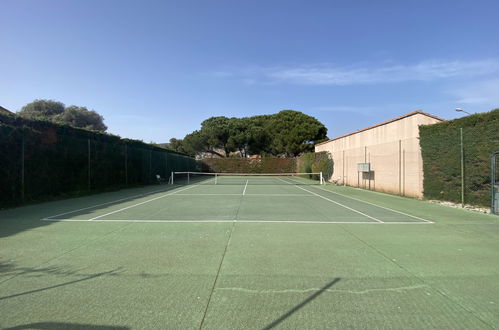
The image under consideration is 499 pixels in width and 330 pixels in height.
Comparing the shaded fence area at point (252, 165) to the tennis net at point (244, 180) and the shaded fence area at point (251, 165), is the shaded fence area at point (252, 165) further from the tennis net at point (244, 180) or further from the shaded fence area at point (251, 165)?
the tennis net at point (244, 180)

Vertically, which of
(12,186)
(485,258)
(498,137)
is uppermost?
(498,137)

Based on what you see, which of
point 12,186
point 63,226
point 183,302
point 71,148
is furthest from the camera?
point 71,148

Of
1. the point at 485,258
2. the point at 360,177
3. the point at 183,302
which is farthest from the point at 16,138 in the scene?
the point at 360,177

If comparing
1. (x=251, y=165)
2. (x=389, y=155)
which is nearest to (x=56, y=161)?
(x=389, y=155)

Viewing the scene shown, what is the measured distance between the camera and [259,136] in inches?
1932

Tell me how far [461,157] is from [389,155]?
5.88 m

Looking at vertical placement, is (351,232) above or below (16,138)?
below

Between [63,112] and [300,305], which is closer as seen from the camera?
[300,305]

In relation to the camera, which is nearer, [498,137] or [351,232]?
[351,232]

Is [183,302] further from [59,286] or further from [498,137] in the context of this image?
[498,137]

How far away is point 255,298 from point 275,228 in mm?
3848

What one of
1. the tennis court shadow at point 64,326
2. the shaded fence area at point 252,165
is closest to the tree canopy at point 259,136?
the shaded fence area at point 252,165

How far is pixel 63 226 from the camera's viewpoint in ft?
24.3

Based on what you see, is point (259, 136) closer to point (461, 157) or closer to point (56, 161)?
point (56, 161)
